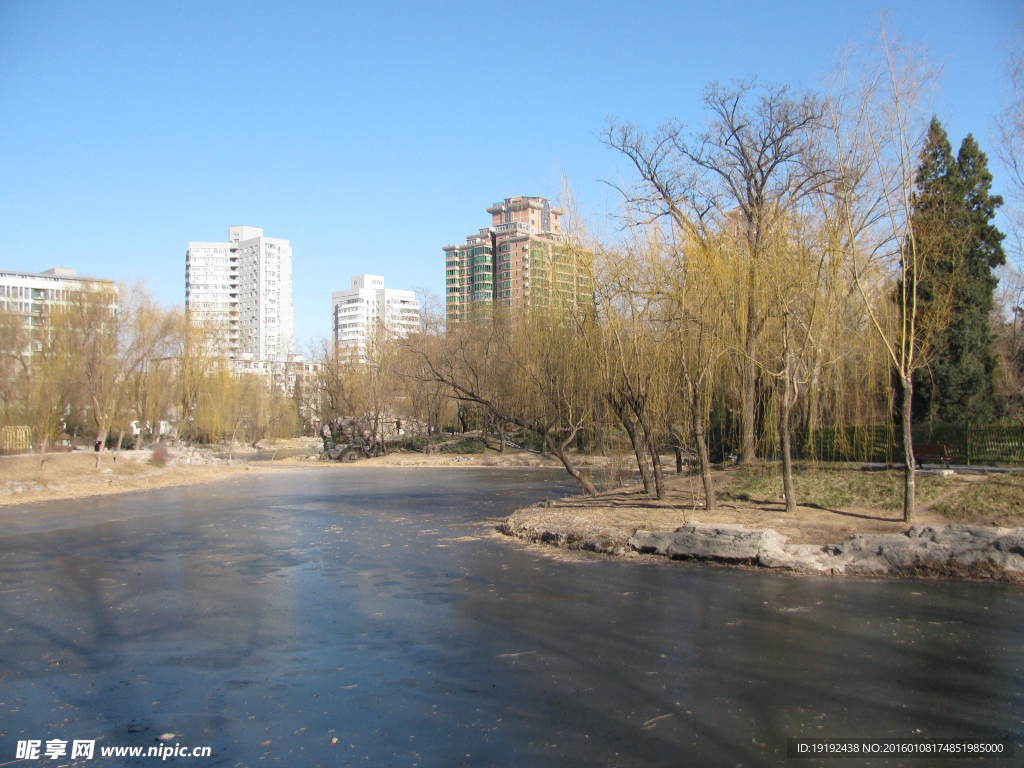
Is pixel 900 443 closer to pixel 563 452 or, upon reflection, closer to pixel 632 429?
pixel 632 429

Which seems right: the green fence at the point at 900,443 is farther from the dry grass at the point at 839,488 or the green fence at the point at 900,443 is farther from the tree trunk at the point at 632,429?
the tree trunk at the point at 632,429

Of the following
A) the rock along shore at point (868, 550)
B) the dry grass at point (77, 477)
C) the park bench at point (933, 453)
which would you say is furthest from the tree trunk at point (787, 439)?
the dry grass at point (77, 477)

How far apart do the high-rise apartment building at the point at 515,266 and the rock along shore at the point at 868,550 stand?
17.6 feet

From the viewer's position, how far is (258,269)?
12712 centimetres

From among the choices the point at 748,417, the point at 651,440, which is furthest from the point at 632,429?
the point at 748,417

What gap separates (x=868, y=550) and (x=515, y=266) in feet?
145

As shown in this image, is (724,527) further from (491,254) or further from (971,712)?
(491,254)

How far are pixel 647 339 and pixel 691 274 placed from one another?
1.52 meters

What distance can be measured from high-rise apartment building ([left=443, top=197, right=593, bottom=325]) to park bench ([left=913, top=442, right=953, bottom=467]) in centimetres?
819

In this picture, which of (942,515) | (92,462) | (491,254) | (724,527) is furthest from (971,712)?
(491,254)

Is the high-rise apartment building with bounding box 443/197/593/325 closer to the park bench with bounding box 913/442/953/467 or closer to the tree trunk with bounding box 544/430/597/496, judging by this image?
the tree trunk with bounding box 544/430/597/496

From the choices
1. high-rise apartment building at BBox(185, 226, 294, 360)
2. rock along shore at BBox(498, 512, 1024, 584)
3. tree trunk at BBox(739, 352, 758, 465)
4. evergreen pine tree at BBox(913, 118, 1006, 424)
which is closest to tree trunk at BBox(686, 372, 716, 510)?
tree trunk at BBox(739, 352, 758, 465)

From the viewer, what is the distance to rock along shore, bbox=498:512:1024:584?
9906mm

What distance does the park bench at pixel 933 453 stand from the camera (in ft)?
53.1
